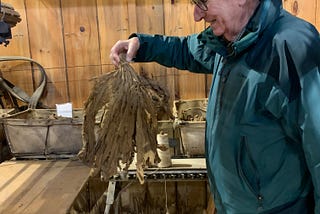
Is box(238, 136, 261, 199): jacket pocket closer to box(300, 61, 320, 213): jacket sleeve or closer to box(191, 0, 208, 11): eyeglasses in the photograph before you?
box(300, 61, 320, 213): jacket sleeve

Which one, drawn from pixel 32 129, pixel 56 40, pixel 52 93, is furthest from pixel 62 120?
pixel 56 40

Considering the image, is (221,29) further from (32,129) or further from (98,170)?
(32,129)

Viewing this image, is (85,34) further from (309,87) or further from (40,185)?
(309,87)

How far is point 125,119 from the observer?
4.01 ft

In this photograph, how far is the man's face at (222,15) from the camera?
3.34 feet

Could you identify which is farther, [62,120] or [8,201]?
[62,120]

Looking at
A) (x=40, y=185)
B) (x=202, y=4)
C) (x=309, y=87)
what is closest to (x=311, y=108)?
(x=309, y=87)

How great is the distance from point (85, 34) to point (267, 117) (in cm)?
150

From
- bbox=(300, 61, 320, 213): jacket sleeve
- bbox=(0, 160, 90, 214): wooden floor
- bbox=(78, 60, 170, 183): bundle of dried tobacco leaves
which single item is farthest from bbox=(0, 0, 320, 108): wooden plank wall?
bbox=(300, 61, 320, 213): jacket sleeve

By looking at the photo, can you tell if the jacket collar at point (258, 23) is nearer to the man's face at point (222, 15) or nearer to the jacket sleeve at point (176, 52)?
the man's face at point (222, 15)

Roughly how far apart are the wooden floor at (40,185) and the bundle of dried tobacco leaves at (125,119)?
1.20ft

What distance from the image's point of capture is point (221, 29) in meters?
1.07

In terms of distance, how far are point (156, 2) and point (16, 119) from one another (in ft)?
3.48

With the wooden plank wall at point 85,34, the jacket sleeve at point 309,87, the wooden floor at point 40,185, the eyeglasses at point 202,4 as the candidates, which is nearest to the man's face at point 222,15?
the eyeglasses at point 202,4
